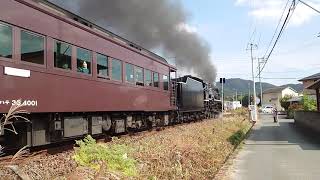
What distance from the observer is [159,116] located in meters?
22.8

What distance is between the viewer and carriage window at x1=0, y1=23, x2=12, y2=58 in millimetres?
9586

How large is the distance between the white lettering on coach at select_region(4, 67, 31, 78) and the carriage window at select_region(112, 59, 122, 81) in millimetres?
5254

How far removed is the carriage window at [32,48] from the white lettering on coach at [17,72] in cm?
29

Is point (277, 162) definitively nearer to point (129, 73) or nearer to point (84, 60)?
point (84, 60)

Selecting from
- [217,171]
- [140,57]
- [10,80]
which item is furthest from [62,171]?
[140,57]

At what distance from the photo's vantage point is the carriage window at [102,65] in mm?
14344

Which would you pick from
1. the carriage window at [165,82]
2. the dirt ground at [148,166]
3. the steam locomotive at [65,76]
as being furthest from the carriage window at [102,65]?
the carriage window at [165,82]

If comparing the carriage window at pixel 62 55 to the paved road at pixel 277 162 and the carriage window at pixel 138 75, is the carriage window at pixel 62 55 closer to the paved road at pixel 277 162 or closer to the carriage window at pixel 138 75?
the paved road at pixel 277 162

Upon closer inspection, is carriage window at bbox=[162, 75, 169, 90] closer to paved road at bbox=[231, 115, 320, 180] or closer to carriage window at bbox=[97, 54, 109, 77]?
paved road at bbox=[231, 115, 320, 180]

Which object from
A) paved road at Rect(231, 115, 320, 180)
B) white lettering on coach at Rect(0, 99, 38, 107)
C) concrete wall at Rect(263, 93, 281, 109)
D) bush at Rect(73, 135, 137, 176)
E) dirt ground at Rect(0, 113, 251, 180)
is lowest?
paved road at Rect(231, 115, 320, 180)

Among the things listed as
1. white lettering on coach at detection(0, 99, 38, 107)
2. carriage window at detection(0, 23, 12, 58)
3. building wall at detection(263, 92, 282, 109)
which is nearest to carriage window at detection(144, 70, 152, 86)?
white lettering on coach at detection(0, 99, 38, 107)

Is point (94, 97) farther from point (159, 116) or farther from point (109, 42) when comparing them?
point (159, 116)

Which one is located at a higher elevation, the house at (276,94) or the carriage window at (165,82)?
the house at (276,94)

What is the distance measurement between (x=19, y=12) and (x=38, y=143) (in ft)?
10.4
